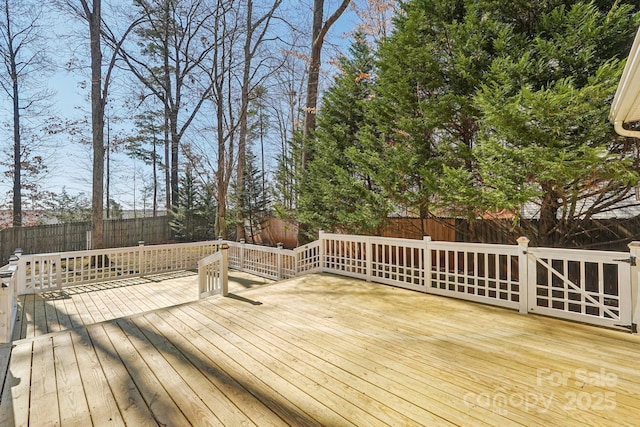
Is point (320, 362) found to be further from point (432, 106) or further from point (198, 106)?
point (198, 106)

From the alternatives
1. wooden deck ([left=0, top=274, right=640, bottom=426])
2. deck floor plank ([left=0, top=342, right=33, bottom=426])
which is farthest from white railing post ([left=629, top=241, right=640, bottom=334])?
deck floor plank ([left=0, top=342, right=33, bottom=426])

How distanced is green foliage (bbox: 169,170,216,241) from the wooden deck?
11.4m

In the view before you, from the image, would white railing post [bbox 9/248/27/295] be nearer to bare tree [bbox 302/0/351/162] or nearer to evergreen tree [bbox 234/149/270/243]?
bare tree [bbox 302/0/351/162]

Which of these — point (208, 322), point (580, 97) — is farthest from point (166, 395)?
point (580, 97)

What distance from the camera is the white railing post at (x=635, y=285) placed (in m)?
2.86

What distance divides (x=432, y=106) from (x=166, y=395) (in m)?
5.75

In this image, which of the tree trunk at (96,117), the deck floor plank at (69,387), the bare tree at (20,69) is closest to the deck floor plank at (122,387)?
the deck floor plank at (69,387)

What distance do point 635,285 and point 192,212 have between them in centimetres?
1468

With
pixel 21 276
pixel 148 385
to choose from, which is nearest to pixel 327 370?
pixel 148 385

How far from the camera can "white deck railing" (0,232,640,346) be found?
313 centimetres

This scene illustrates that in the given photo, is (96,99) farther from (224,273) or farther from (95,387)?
(95,387)

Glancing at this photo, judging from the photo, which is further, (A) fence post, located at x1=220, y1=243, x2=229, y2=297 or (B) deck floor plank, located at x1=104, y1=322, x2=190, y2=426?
(A) fence post, located at x1=220, y1=243, x2=229, y2=297

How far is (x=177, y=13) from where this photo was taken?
462 inches

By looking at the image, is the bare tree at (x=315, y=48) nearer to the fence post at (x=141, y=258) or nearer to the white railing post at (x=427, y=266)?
the fence post at (x=141, y=258)
